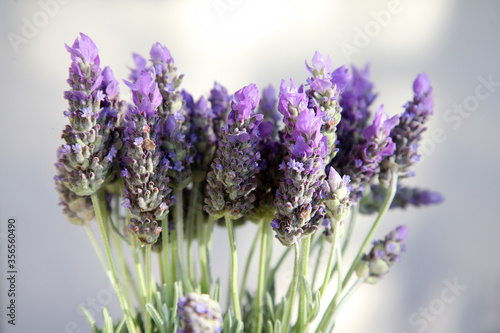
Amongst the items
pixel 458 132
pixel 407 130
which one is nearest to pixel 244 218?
pixel 407 130

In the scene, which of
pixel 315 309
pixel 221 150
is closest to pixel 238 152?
pixel 221 150

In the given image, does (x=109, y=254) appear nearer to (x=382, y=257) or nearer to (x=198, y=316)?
(x=198, y=316)

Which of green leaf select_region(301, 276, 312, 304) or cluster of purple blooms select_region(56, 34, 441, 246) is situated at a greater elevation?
cluster of purple blooms select_region(56, 34, 441, 246)

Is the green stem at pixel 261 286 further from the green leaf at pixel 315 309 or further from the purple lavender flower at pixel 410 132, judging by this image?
the purple lavender flower at pixel 410 132

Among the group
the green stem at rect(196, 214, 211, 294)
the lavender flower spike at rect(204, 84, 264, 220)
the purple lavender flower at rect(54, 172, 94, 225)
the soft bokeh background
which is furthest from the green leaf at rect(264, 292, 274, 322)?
the soft bokeh background

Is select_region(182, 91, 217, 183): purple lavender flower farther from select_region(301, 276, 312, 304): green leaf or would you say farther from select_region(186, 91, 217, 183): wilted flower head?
select_region(301, 276, 312, 304): green leaf

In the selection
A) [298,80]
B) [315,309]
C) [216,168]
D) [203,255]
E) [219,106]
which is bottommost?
[315,309]

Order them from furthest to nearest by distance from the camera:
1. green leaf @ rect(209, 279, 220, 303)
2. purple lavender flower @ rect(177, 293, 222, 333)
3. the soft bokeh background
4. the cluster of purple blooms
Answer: the soft bokeh background, green leaf @ rect(209, 279, 220, 303), the cluster of purple blooms, purple lavender flower @ rect(177, 293, 222, 333)

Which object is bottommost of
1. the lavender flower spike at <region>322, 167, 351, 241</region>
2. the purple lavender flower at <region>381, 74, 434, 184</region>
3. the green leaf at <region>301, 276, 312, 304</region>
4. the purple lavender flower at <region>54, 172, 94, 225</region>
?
the green leaf at <region>301, 276, 312, 304</region>
